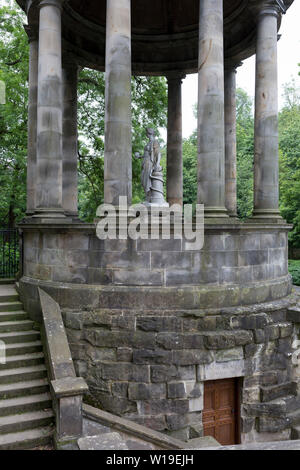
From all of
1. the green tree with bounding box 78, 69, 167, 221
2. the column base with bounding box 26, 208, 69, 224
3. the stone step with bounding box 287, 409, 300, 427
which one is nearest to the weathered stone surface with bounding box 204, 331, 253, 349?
the stone step with bounding box 287, 409, 300, 427

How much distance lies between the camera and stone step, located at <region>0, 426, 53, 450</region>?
261 inches

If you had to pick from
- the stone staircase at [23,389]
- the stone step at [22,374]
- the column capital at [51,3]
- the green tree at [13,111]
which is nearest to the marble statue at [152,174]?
the column capital at [51,3]

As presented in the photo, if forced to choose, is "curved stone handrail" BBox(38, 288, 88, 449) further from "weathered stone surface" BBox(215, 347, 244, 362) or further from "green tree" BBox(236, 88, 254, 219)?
"green tree" BBox(236, 88, 254, 219)

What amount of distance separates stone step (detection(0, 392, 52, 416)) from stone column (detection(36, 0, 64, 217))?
4639 millimetres

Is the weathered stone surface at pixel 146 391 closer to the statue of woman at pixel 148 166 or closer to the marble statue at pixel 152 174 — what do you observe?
the marble statue at pixel 152 174

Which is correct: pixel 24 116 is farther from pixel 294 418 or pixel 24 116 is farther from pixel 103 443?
pixel 294 418

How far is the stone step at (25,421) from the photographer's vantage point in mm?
6912

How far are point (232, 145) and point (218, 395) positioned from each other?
9.70 metres

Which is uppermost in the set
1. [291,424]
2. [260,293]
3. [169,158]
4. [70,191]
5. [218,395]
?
[169,158]

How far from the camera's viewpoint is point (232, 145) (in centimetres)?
1557

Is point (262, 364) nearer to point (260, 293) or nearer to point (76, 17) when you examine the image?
point (260, 293)

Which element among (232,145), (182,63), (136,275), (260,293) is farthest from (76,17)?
(260,293)
